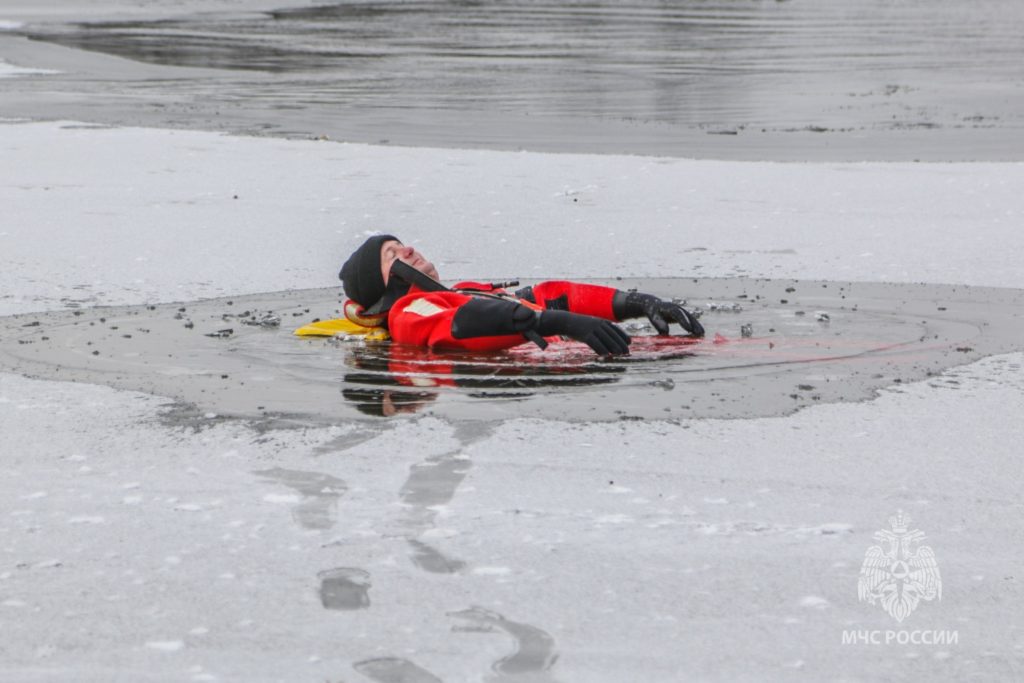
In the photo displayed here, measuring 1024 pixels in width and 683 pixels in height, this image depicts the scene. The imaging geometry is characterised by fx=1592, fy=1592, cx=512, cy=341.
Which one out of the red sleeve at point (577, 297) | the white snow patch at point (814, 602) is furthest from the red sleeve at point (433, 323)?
the white snow patch at point (814, 602)

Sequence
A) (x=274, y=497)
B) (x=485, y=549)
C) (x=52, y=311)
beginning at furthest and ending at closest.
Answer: (x=52, y=311)
(x=274, y=497)
(x=485, y=549)

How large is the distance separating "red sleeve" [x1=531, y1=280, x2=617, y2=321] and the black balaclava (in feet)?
2.30

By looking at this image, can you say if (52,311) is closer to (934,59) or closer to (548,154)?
(548,154)

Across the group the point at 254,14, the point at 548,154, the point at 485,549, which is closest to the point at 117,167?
the point at 548,154

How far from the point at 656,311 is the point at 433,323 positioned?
0.94 meters

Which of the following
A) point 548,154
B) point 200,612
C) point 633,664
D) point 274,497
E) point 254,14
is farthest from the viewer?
point 254,14

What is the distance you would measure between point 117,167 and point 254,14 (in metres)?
28.1

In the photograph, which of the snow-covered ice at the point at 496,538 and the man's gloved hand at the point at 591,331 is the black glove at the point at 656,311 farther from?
the snow-covered ice at the point at 496,538

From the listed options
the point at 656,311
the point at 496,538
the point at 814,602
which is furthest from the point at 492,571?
the point at 656,311

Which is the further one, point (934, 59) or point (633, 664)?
point (934, 59)

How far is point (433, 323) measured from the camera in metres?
6.59

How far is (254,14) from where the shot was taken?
130 feet

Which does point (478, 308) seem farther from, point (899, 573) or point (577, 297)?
point (899, 573)

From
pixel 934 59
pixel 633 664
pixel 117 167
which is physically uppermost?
pixel 934 59
